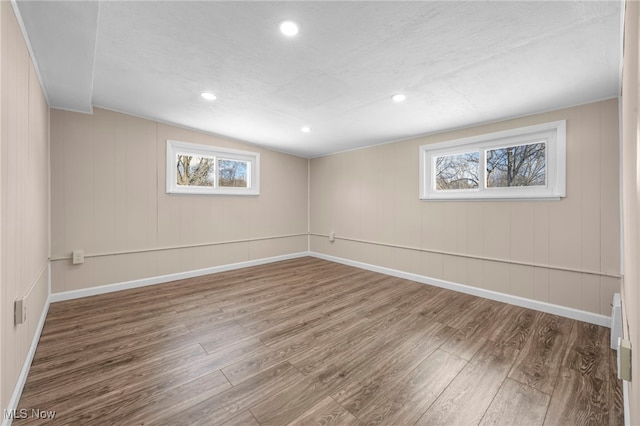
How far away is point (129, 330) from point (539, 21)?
3818mm

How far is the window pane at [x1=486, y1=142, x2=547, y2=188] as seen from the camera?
2932 mm

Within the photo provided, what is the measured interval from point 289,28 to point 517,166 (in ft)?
Answer: 9.66

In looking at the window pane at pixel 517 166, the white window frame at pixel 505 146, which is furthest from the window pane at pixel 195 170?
the window pane at pixel 517 166

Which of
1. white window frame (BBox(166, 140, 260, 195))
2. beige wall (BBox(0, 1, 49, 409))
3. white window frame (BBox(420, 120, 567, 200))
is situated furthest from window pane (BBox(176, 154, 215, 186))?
white window frame (BBox(420, 120, 567, 200))

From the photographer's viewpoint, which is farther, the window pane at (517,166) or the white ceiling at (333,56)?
the window pane at (517,166)

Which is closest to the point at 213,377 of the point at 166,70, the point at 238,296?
the point at 238,296

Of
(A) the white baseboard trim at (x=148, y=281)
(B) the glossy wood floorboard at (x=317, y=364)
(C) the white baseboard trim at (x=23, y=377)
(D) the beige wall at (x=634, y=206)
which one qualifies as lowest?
(B) the glossy wood floorboard at (x=317, y=364)

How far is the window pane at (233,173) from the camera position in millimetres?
4454

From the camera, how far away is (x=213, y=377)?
1735 mm

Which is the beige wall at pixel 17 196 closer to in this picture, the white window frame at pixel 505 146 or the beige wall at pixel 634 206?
the beige wall at pixel 634 206

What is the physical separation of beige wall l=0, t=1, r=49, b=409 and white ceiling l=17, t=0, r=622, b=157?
0.27 meters

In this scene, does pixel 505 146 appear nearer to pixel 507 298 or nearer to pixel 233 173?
pixel 507 298

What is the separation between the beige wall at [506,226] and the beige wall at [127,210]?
2.10m

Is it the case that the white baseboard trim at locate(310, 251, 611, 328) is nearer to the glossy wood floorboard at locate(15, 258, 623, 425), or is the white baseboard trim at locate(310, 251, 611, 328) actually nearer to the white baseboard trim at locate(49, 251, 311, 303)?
the glossy wood floorboard at locate(15, 258, 623, 425)
